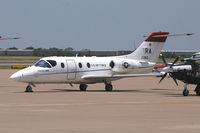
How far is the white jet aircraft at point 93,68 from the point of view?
122ft

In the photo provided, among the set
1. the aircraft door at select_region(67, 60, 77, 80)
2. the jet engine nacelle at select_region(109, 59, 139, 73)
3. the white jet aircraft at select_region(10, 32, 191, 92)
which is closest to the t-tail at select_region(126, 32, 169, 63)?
the white jet aircraft at select_region(10, 32, 191, 92)

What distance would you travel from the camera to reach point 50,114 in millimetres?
21844

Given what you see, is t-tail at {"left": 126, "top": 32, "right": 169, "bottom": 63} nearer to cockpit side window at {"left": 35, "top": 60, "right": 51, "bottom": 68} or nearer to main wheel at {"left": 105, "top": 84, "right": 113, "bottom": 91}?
main wheel at {"left": 105, "top": 84, "right": 113, "bottom": 91}

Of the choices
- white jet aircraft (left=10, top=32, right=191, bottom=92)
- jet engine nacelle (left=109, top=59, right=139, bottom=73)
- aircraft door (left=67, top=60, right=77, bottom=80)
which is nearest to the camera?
white jet aircraft (left=10, top=32, right=191, bottom=92)

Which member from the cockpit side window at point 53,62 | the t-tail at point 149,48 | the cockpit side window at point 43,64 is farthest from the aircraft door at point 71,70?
the t-tail at point 149,48

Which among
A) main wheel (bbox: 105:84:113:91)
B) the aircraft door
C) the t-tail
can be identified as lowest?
main wheel (bbox: 105:84:113:91)

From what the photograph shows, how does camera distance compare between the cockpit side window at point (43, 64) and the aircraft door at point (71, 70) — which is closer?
the cockpit side window at point (43, 64)

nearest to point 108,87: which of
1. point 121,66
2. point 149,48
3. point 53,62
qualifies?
point 121,66

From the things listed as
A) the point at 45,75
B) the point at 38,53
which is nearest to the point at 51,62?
the point at 45,75

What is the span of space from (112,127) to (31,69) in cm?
1983

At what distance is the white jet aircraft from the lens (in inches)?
1465

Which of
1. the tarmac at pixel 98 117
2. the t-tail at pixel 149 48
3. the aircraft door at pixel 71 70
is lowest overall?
the tarmac at pixel 98 117

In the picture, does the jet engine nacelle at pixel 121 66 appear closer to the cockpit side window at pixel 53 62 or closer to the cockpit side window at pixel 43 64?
the cockpit side window at pixel 53 62

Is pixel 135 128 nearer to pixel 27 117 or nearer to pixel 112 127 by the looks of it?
pixel 112 127
